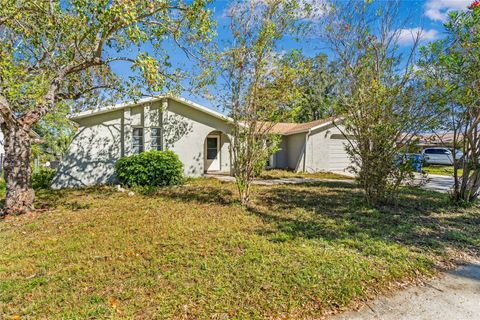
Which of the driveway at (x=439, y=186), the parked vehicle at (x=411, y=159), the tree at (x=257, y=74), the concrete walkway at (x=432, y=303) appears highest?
the tree at (x=257, y=74)

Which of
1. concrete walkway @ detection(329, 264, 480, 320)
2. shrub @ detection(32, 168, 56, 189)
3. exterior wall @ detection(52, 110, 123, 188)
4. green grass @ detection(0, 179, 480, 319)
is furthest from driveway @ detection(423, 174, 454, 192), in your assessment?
shrub @ detection(32, 168, 56, 189)

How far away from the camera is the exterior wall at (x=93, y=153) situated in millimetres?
10812

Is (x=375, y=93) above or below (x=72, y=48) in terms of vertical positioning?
below

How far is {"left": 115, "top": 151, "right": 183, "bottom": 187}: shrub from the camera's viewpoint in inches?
407

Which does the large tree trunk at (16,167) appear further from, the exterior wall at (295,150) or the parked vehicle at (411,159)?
the exterior wall at (295,150)

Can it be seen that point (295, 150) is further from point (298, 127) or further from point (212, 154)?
point (212, 154)

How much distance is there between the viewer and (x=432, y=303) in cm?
296

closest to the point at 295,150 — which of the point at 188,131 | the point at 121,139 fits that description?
the point at 188,131

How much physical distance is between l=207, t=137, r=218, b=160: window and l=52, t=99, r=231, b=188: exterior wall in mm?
3451

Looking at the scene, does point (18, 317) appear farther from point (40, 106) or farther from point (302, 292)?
point (40, 106)

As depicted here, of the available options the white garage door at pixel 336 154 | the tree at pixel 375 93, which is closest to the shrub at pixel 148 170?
the tree at pixel 375 93

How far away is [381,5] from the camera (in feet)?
24.4

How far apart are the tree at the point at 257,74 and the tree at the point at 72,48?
93 cm

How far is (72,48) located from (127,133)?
4937 mm
